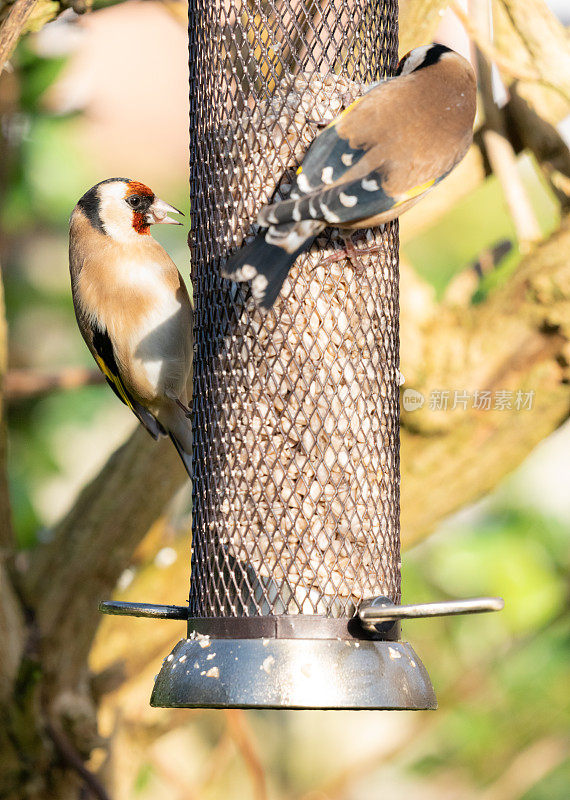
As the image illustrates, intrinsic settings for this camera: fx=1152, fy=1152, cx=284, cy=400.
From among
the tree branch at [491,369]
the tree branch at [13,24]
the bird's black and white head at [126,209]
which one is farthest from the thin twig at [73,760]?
the tree branch at [13,24]

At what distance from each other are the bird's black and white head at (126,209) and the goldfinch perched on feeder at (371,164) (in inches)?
38.1

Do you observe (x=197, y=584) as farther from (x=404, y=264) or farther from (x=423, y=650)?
(x=423, y=650)

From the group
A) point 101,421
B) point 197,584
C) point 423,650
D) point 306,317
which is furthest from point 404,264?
point 423,650

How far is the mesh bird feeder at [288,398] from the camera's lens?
2609 millimetres

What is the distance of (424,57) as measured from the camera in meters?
2.92

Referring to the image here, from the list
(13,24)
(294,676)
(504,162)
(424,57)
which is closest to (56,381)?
(504,162)

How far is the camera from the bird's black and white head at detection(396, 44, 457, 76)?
2896 millimetres

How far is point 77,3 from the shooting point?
350cm

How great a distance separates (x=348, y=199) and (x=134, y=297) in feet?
3.66

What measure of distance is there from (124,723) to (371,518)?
2354 millimetres

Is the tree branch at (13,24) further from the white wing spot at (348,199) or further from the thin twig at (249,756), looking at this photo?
the thin twig at (249,756)

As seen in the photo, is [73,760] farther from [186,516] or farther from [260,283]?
[260,283]

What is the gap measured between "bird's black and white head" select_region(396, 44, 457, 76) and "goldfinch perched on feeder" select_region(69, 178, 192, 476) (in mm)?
861

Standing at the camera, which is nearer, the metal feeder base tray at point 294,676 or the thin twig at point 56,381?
the metal feeder base tray at point 294,676
